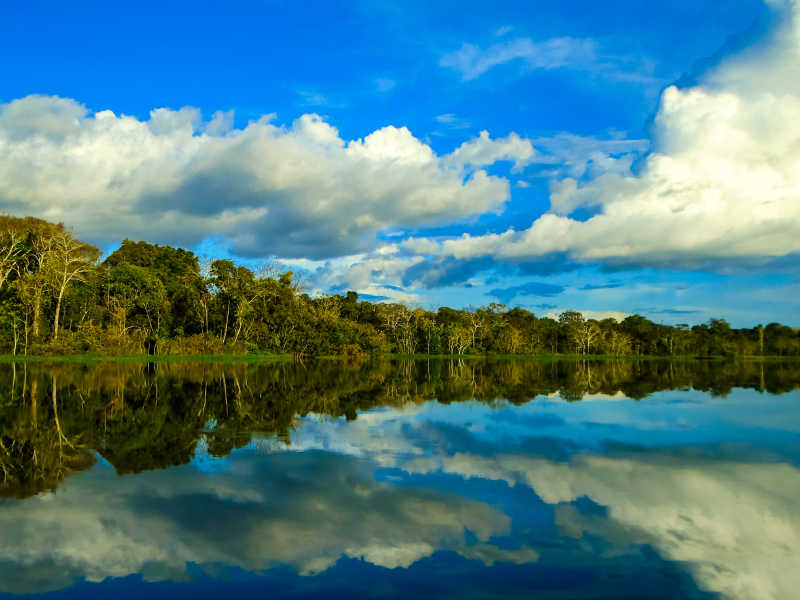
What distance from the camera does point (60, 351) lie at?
150 ft

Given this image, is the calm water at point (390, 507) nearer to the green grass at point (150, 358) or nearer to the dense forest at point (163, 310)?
the green grass at point (150, 358)

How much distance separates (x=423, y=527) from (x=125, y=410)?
13530 millimetres

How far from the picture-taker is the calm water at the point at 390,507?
6000 mm

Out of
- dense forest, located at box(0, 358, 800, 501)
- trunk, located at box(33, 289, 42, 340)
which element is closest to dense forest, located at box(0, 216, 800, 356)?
trunk, located at box(33, 289, 42, 340)

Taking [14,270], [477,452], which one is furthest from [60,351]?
[477,452]

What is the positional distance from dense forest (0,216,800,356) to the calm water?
120ft

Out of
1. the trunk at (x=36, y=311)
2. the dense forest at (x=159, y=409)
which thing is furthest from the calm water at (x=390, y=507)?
the trunk at (x=36, y=311)

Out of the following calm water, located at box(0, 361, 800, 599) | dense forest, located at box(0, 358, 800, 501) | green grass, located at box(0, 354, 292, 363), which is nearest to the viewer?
calm water, located at box(0, 361, 800, 599)

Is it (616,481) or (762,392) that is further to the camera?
(762,392)

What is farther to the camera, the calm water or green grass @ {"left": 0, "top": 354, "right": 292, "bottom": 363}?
green grass @ {"left": 0, "top": 354, "right": 292, "bottom": 363}

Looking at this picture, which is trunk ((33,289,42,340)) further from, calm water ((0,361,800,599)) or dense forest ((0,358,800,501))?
calm water ((0,361,800,599))

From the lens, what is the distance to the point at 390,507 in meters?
8.23

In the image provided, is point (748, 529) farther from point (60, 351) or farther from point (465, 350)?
point (465, 350)

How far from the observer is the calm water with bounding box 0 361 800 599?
6.00 m
